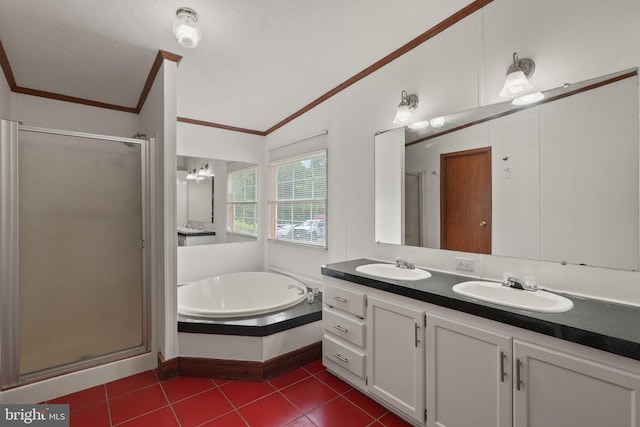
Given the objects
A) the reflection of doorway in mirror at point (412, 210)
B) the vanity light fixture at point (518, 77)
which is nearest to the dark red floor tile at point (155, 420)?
the reflection of doorway in mirror at point (412, 210)

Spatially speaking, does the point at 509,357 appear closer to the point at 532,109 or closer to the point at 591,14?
the point at 532,109

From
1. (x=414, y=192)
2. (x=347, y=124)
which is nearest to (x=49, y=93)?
(x=347, y=124)

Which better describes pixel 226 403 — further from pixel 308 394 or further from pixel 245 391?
pixel 308 394

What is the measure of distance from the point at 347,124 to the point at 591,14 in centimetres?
171

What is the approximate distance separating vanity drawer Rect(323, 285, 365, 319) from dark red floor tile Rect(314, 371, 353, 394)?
562 millimetres

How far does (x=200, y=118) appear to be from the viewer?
11.2ft

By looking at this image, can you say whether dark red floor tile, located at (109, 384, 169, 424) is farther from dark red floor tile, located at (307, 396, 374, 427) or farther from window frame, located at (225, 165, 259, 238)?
window frame, located at (225, 165, 259, 238)

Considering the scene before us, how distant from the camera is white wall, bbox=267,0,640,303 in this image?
54.8 inches

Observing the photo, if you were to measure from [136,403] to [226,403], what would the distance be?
1.95 ft

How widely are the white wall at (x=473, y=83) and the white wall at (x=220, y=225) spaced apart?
3.31 ft

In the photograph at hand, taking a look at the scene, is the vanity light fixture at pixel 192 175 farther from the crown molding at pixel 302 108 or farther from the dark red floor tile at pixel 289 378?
the dark red floor tile at pixel 289 378

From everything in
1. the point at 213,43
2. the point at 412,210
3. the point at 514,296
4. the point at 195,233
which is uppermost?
the point at 213,43

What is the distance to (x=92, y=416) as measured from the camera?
1798mm

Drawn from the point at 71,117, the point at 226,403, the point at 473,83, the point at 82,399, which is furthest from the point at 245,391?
the point at 71,117
